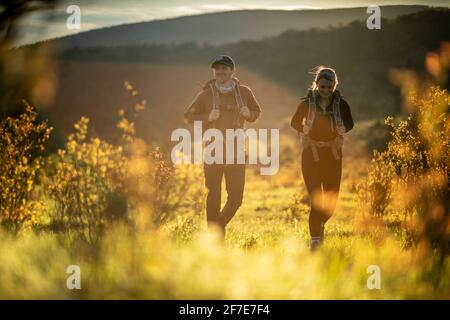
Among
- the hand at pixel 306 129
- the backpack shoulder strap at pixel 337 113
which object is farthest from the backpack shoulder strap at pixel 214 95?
the backpack shoulder strap at pixel 337 113

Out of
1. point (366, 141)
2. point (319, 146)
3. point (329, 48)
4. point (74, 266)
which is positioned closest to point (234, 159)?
point (319, 146)

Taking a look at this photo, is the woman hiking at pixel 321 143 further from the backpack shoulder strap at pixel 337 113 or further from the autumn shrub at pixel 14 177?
the autumn shrub at pixel 14 177

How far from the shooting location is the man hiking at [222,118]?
292 inches

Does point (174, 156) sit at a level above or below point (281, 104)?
below

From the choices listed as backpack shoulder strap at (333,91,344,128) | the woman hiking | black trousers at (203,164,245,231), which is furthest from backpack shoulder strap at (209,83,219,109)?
backpack shoulder strap at (333,91,344,128)

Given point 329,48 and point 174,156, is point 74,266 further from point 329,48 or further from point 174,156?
point 329,48

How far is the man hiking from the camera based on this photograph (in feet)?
24.3

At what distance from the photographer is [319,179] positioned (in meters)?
7.10

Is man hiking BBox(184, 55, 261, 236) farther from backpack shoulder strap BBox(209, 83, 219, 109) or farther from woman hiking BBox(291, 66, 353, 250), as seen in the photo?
woman hiking BBox(291, 66, 353, 250)

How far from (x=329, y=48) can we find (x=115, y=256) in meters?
57.4

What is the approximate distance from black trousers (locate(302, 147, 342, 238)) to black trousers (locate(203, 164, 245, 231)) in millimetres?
846

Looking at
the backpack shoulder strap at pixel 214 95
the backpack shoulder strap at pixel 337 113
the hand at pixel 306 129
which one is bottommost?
the hand at pixel 306 129

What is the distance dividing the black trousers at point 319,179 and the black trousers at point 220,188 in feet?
2.77

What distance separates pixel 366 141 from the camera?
3162 cm
